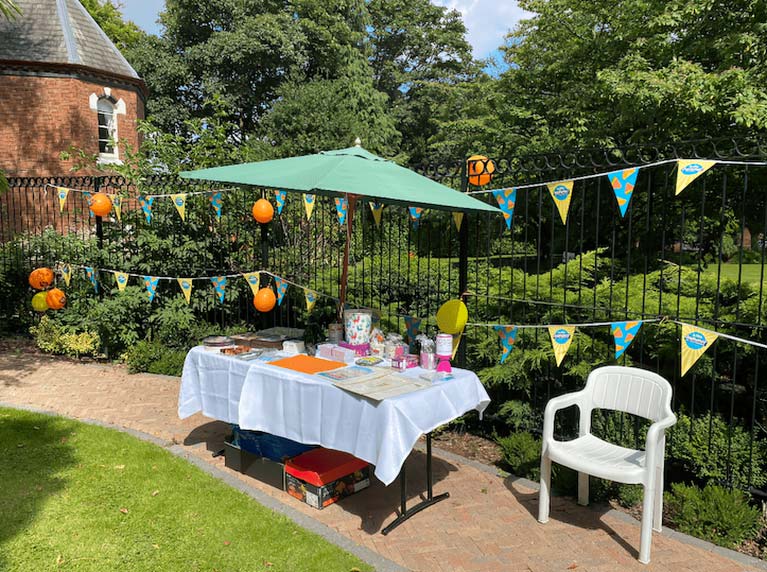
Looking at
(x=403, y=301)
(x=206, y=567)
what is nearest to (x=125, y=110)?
(x=403, y=301)

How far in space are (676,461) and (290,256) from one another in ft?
19.0

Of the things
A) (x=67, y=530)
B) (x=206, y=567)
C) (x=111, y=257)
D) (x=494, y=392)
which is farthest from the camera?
(x=111, y=257)

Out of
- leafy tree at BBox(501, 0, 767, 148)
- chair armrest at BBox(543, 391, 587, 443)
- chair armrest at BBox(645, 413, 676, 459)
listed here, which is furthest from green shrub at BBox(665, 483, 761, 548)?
leafy tree at BBox(501, 0, 767, 148)

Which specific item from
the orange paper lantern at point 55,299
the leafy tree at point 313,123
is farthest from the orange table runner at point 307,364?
the leafy tree at point 313,123

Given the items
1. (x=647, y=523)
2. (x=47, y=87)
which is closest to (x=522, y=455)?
(x=647, y=523)

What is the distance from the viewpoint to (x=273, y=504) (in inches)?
159

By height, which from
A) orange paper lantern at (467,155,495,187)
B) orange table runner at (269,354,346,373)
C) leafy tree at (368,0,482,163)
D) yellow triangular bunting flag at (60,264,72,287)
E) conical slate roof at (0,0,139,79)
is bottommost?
orange table runner at (269,354,346,373)

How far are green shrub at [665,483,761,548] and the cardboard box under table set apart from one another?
2.19 meters

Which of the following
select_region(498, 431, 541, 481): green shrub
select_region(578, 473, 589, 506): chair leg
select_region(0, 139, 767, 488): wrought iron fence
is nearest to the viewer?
select_region(578, 473, 589, 506): chair leg

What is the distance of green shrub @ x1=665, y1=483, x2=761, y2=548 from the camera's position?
3582 millimetres

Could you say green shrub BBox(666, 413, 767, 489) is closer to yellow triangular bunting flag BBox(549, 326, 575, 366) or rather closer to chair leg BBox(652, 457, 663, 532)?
chair leg BBox(652, 457, 663, 532)

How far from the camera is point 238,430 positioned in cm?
463

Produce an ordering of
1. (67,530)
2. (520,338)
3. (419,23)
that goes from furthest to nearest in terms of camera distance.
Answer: (419,23)
(520,338)
(67,530)

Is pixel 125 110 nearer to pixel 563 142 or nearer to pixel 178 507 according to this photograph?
pixel 563 142
